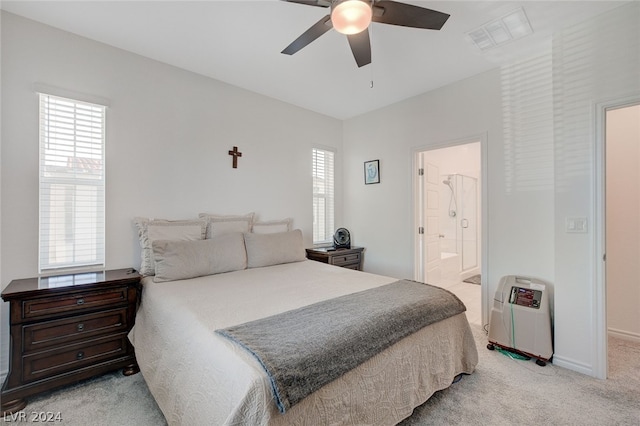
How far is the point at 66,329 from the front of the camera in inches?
76.4

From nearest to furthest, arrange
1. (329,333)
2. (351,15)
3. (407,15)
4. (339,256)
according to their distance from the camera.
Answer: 1. (329,333)
2. (351,15)
3. (407,15)
4. (339,256)

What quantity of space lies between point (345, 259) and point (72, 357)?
2853 millimetres

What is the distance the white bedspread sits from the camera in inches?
44.3

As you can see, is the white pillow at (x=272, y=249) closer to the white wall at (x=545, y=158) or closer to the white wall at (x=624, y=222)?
the white wall at (x=545, y=158)

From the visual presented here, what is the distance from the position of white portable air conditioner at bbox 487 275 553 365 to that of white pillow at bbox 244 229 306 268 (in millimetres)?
2040

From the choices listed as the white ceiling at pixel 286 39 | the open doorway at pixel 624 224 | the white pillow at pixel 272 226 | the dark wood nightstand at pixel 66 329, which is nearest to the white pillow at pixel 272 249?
the white pillow at pixel 272 226

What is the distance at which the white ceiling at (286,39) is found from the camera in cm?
201

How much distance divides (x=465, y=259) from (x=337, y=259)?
3035mm

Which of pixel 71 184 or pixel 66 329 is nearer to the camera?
pixel 66 329

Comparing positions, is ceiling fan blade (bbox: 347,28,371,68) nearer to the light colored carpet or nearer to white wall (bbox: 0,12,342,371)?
white wall (bbox: 0,12,342,371)

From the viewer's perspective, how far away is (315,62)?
2.74 m

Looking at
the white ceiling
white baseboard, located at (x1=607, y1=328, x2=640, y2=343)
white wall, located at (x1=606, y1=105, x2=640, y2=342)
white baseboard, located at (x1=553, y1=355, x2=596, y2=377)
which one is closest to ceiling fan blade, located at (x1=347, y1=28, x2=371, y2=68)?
the white ceiling

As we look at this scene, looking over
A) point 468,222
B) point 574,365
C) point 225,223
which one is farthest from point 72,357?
point 468,222

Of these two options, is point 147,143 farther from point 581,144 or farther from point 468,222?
point 468,222
